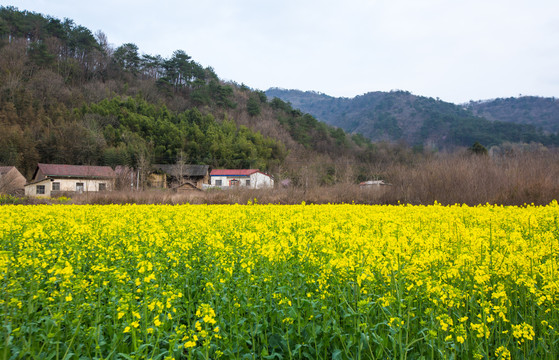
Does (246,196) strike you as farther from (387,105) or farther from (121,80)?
(387,105)

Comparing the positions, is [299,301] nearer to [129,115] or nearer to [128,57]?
[129,115]

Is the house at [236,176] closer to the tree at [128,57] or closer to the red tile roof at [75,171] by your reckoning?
the red tile roof at [75,171]

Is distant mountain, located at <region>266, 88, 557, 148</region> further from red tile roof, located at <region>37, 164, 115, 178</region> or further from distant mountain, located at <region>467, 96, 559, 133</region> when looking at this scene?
red tile roof, located at <region>37, 164, 115, 178</region>

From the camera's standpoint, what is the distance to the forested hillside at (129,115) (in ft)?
148

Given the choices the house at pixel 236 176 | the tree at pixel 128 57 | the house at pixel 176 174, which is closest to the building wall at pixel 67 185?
the house at pixel 176 174

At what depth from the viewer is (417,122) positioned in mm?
82125

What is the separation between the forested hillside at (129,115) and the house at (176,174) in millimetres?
2165

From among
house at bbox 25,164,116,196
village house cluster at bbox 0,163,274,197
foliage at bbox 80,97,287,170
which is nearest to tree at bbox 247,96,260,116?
foliage at bbox 80,97,287,170

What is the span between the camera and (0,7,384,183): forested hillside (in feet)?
148

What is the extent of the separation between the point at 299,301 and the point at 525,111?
9883cm

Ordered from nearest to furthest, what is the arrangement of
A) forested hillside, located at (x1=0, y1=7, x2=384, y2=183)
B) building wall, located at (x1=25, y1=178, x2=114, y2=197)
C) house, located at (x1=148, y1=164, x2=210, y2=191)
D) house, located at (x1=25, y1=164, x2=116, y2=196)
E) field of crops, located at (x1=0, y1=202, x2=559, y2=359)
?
1. field of crops, located at (x1=0, y1=202, x2=559, y2=359)
2. building wall, located at (x1=25, y1=178, x2=114, y2=197)
3. house, located at (x1=25, y1=164, x2=116, y2=196)
4. house, located at (x1=148, y1=164, x2=210, y2=191)
5. forested hillside, located at (x1=0, y1=7, x2=384, y2=183)

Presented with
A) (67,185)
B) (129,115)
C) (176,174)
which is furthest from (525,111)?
(67,185)

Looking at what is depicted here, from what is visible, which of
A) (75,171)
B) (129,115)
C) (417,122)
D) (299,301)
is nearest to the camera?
(299,301)

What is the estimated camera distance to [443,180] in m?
15.4
